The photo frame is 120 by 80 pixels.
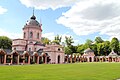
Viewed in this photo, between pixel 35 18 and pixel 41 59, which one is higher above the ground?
pixel 35 18

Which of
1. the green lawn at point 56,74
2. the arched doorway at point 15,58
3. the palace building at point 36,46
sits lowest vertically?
the green lawn at point 56,74

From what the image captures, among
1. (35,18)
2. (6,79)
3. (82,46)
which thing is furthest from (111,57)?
(6,79)

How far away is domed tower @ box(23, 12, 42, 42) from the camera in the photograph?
245ft

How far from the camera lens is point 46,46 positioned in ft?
249

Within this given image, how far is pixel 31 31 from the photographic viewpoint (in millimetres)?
74562

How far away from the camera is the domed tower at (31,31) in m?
74.6

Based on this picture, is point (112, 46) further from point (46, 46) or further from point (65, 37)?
point (46, 46)

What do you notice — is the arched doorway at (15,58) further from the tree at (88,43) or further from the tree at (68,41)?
the tree at (88,43)

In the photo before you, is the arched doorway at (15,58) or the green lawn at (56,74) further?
the arched doorway at (15,58)

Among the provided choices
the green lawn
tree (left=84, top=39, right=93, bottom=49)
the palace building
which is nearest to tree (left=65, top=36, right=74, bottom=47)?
tree (left=84, top=39, right=93, bottom=49)

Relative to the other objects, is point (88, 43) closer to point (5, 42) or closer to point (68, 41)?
point (68, 41)

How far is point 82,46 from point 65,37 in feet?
63.9

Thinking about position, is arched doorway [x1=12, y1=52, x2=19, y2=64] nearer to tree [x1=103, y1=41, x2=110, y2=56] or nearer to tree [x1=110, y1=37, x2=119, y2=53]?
tree [x1=103, y1=41, x2=110, y2=56]

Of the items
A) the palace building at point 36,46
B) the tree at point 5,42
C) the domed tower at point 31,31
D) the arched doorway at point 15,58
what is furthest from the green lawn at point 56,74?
the tree at point 5,42
